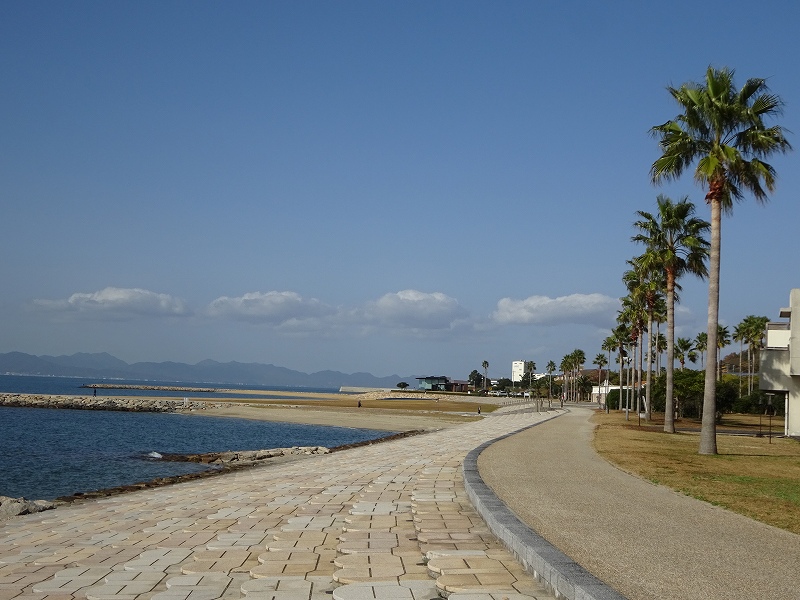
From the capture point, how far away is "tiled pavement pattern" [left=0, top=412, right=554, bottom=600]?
6.65m

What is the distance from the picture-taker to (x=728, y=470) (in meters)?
18.7

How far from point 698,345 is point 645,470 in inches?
3671

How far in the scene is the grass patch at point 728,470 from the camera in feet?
38.9

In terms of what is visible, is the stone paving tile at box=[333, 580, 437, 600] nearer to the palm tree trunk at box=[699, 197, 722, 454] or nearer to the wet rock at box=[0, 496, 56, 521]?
the wet rock at box=[0, 496, 56, 521]

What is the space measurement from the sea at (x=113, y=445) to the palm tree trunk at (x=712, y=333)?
55.0 ft

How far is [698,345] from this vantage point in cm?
10338

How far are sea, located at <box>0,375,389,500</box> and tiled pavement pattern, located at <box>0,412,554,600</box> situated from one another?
1046 cm

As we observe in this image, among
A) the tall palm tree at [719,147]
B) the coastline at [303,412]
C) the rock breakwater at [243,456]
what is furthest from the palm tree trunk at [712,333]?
the coastline at [303,412]

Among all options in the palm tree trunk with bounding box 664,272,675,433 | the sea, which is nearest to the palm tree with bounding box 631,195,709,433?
the palm tree trunk with bounding box 664,272,675,433

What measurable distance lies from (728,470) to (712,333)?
7.06m

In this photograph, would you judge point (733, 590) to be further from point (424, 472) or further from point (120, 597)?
point (424, 472)

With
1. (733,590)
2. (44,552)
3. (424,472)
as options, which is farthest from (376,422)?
(733,590)

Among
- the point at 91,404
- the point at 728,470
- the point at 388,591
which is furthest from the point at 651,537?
the point at 91,404

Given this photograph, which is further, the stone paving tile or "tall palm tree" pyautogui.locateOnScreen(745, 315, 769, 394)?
"tall palm tree" pyautogui.locateOnScreen(745, 315, 769, 394)
